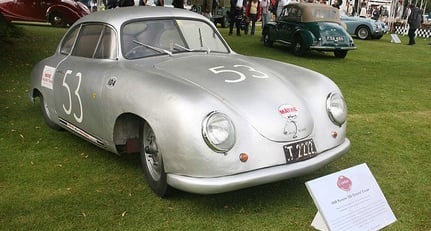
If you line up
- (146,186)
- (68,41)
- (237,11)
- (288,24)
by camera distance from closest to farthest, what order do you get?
(146,186) < (68,41) < (288,24) < (237,11)

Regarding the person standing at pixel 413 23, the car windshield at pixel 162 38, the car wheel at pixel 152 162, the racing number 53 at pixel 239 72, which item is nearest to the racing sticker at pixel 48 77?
the car windshield at pixel 162 38

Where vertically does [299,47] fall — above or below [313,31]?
below

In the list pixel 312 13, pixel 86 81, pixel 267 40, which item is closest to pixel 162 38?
pixel 86 81

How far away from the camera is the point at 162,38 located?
425cm

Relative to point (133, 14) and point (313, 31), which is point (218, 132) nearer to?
point (133, 14)

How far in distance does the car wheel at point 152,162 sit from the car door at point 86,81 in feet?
1.48

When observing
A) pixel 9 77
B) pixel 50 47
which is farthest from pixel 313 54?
pixel 9 77

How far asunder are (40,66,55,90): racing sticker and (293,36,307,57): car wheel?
8811 mm

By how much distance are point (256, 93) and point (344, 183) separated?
915 millimetres

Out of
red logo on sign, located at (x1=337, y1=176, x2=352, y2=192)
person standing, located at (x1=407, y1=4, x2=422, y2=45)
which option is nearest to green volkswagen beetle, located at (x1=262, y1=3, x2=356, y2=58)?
person standing, located at (x1=407, y1=4, x2=422, y2=45)

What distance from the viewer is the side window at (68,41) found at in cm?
483

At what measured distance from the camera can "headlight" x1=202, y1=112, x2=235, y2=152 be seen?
9.71 ft

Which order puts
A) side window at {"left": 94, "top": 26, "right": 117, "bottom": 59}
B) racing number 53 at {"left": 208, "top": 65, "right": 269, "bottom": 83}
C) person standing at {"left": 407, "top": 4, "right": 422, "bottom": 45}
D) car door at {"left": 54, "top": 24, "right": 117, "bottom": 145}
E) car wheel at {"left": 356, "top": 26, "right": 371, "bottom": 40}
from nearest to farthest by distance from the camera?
racing number 53 at {"left": 208, "top": 65, "right": 269, "bottom": 83} < car door at {"left": 54, "top": 24, "right": 117, "bottom": 145} < side window at {"left": 94, "top": 26, "right": 117, "bottom": 59} < person standing at {"left": 407, "top": 4, "right": 422, "bottom": 45} < car wheel at {"left": 356, "top": 26, "right": 371, "bottom": 40}

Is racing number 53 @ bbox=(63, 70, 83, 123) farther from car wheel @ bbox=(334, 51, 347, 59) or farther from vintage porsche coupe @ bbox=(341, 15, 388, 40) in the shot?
vintage porsche coupe @ bbox=(341, 15, 388, 40)
